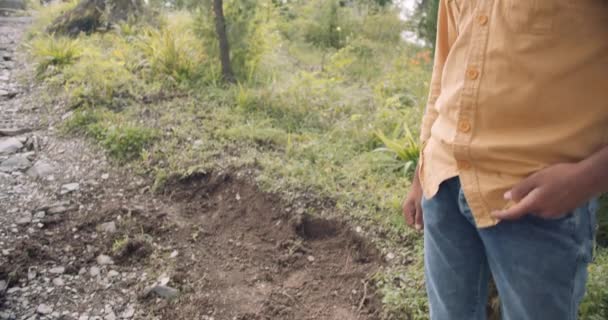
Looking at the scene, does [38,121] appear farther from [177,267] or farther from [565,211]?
[565,211]

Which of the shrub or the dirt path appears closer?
the dirt path

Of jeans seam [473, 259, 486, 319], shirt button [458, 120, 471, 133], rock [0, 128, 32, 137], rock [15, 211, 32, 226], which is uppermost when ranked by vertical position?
shirt button [458, 120, 471, 133]

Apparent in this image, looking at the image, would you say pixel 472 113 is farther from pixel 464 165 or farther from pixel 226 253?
pixel 226 253

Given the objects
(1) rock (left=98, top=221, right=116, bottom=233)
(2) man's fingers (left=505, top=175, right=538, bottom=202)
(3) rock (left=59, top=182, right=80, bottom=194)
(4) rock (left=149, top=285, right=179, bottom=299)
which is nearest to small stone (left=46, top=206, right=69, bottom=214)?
(3) rock (left=59, top=182, right=80, bottom=194)

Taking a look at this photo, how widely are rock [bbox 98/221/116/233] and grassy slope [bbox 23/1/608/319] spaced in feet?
2.14

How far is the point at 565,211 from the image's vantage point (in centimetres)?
107

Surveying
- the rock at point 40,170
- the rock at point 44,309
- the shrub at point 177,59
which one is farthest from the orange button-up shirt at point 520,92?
the shrub at point 177,59

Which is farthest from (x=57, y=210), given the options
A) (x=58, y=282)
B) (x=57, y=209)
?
(x=58, y=282)

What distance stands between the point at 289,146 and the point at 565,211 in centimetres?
344

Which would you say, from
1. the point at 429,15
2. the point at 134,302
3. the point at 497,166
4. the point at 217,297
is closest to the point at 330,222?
the point at 217,297

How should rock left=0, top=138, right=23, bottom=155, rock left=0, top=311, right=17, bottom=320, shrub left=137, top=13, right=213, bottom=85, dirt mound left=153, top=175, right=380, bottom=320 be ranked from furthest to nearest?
shrub left=137, top=13, right=213, bottom=85, rock left=0, top=138, right=23, bottom=155, dirt mound left=153, top=175, right=380, bottom=320, rock left=0, top=311, right=17, bottom=320

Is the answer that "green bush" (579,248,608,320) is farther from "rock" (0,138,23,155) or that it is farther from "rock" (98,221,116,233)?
"rock" (0,138,23,155)

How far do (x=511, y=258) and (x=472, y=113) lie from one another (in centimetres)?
35

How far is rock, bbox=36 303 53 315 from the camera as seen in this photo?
2.73m
